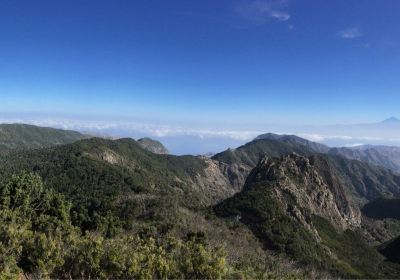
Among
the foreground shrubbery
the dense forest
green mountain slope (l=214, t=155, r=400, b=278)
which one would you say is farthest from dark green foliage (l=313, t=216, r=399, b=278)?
the foreground shrubbery

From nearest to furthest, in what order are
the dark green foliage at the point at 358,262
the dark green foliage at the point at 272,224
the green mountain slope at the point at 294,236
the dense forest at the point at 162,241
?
the dense forest at the point at 162,241 < the dark green foliage at the point at 272,224 < the green mountain slope at the point at 294,236 < the dark green foliage at the point at 358,262

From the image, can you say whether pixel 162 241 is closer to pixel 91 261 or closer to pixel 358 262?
pixel 91 261

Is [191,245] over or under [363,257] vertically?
over

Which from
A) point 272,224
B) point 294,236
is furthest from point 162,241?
point 294,236

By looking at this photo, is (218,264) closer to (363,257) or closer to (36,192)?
(36,192)

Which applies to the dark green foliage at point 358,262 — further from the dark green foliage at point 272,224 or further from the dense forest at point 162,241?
the dark green foliage at point 272,224

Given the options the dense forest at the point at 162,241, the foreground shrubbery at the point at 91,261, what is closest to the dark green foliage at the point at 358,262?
the dense forest at the point at 162,241

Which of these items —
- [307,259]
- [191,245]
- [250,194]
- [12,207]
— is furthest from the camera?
[250,194]

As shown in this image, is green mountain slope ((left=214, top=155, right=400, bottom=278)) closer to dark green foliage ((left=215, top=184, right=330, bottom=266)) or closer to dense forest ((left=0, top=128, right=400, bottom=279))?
dark green foliage ((left=215, top=184, right=330, bottom=266))

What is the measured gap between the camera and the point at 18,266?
3831 centimetres

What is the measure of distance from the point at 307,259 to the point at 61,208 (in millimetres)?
86181

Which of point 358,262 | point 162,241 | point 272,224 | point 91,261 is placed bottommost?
point 358,262

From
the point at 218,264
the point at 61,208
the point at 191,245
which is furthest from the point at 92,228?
the point at 218,264

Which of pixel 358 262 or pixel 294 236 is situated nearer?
pixel 294 236
